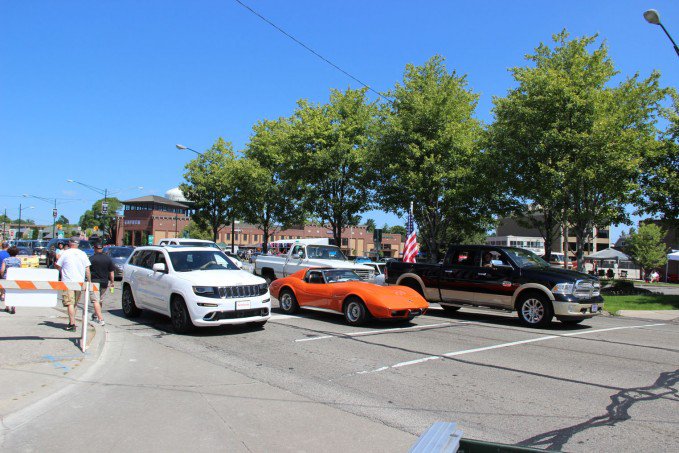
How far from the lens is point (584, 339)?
10367 mm

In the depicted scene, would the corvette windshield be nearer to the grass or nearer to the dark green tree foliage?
the grass

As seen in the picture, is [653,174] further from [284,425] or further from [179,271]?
[284,425]

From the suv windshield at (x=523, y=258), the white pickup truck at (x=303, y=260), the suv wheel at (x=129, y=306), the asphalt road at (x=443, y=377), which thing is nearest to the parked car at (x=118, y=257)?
the white pickup truck at (x=303, y=260)

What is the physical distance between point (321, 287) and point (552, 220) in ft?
53.4

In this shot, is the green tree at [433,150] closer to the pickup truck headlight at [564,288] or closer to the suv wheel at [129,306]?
the pickup truck headlight at [564,288]

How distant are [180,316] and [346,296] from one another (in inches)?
141

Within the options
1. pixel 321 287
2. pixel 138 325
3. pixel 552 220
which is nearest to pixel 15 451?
pixel 138 325

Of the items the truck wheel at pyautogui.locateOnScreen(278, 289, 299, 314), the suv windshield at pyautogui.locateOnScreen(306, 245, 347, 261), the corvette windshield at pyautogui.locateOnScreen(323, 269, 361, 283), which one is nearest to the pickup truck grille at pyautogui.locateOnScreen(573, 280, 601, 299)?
the corvette windshield at pyautogui.locateOnScreen(323, 269, 361, 283)

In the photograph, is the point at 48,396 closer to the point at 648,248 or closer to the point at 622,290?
the point at 622,290

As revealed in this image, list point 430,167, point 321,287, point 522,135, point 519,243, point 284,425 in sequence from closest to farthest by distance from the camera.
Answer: point 284,425 < point 321,287 < point 522,135 < point 430,167 < point 519,243

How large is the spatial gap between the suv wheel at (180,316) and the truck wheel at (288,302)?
345 centimetres

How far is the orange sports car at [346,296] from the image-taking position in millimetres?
10922

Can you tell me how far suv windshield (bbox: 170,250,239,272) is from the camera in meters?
10.8

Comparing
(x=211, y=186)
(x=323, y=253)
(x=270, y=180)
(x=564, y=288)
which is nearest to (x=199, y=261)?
(x=564, y=288)
